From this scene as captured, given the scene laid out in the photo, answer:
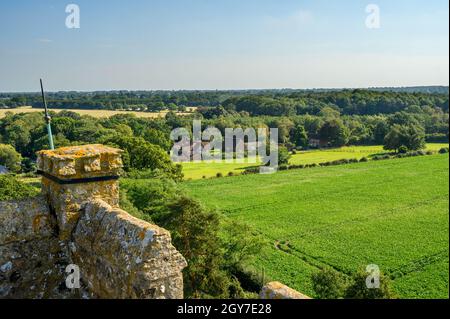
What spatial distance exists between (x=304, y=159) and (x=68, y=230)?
258 ft

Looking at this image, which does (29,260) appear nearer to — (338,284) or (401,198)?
(338,284)

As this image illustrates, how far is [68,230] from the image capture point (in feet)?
16.7

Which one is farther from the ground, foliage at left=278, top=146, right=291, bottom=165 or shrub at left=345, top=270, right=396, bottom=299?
shrub at left=345, top=270, right=396, bottom=299

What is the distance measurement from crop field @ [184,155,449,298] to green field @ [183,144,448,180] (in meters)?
5.47

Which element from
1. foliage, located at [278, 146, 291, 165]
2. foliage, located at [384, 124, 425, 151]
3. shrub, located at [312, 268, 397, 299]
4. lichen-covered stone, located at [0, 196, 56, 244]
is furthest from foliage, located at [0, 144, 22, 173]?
foliage, located at [384, 124, 425, 151]

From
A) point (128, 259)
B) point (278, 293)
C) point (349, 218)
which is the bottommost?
point (349, 218)

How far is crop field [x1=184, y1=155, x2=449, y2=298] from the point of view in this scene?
2900cm

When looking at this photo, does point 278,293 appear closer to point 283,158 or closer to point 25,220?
point 25,220

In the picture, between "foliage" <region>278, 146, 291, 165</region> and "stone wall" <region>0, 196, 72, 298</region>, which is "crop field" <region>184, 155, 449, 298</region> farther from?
"stone wall" <region>0, 196, 72, 298</region>

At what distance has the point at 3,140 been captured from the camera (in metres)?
62.5

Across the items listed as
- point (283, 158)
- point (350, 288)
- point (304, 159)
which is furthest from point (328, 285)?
point (304, 159)

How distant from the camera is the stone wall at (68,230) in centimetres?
448

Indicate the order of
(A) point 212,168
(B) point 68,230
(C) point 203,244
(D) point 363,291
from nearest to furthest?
1. (B) point 68,230
2. (D) point 363,291
3. (C) point 203,244
4. (A) point 212,168
